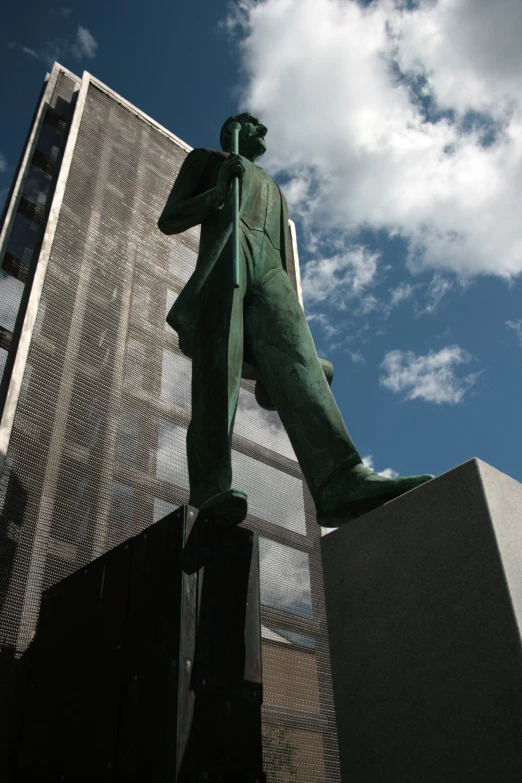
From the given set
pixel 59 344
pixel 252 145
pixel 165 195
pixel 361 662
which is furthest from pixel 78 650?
pixel 165 195

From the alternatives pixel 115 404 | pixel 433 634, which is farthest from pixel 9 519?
pixel 433 634

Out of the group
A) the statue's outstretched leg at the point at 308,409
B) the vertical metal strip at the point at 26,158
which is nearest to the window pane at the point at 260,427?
the vertical metal strip at the point at 26,158

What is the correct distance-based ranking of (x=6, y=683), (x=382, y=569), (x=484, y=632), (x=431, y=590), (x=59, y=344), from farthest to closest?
1. (x=59, y=344)
2. (x=6, y=683)
3. (x=382, y=569)
4. (x=431, y=590)
5. (x=484, y=632)

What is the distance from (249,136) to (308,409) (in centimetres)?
239

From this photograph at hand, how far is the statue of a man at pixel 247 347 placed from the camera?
3246 millimetres

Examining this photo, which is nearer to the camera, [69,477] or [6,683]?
[6,683]

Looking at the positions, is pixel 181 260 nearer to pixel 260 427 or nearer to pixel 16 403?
pixel 260 427

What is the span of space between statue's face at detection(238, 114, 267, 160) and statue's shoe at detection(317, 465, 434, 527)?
2.70 metres

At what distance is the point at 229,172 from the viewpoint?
4.25 meters

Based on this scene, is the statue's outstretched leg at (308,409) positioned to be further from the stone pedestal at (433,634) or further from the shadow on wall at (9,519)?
the shadow on wall at (9,519)

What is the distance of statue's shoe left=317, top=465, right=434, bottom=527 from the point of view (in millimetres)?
3051

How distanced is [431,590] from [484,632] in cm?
26

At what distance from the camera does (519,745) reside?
1.98 m

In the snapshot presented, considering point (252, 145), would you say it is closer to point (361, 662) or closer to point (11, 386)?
point (11, 386)
